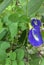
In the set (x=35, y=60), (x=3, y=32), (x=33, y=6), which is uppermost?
(x=33, y=6)

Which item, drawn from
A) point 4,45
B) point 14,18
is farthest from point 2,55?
point 14,18

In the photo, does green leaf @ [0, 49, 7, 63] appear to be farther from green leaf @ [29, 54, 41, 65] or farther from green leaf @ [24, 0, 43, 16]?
green leaf @ [24, 0, 43, 16]

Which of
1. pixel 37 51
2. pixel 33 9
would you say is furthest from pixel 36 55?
pixel 33 9

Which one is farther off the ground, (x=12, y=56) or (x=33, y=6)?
(x=33, y=6)

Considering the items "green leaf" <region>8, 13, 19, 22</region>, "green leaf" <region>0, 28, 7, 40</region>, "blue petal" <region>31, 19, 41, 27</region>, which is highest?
"green leaf" <region>8, 13, 19, 22</region>

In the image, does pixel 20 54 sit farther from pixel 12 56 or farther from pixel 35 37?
pixel 35 37

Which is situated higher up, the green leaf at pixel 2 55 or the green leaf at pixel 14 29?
the green leaf at pixel 14 29

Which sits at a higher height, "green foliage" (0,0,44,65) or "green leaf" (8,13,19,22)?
"green leaf" (8,13,19,22)

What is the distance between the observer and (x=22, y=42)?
0.86 meters

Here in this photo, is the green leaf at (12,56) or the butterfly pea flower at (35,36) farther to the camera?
the green leaf at (12,56)

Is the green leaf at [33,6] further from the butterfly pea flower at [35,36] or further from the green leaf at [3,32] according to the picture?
the green leaf at [3,32]

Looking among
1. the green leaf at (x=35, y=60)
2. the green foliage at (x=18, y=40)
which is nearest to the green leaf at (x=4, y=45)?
the green foliage at (x=18, y=40)

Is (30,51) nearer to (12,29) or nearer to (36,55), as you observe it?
(36,55)

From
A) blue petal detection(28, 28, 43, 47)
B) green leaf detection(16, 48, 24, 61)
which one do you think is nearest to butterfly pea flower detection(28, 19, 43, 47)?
blue petal detection(28, 28, 43, 47)
